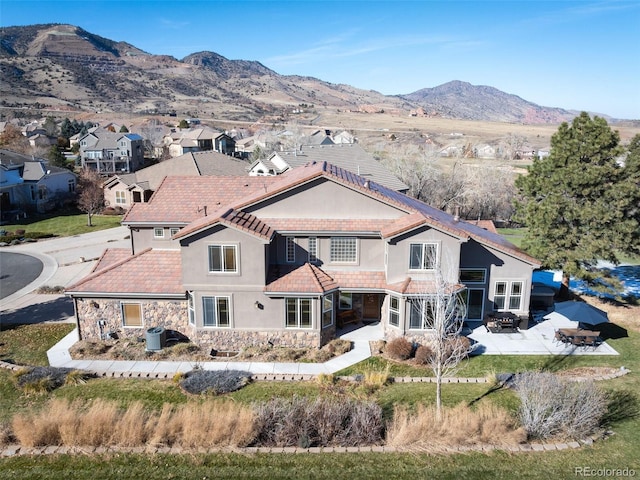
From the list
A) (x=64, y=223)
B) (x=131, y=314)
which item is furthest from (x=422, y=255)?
(x=64, y=223)

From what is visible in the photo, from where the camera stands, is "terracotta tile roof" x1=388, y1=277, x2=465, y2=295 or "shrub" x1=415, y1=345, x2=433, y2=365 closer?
"shrub" x1=415, y1=345, x2=433, y2=365

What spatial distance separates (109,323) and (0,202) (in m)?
39.2

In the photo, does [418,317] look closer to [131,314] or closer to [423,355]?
[423,355]

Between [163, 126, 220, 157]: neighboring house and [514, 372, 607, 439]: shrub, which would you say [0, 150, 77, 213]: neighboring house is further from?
[514, 372, 607, 439]: shrub

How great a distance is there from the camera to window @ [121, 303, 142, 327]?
74.8ft

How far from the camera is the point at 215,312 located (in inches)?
870

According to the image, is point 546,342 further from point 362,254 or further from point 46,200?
point 46,200

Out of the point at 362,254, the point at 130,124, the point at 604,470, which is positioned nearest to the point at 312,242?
the point at 362,254

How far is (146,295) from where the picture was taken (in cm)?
2239

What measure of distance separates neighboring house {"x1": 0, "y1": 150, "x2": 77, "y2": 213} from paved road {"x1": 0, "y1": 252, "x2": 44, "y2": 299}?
52.9 feet

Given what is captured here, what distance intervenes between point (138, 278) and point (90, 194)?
3550 centimetres

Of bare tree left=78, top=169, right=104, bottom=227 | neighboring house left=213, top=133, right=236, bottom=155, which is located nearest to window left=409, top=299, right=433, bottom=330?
bare tree left=78, top=169, right=104, bottom=227

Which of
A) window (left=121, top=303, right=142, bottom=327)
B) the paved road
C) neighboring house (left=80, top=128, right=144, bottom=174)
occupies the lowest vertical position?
the paved road

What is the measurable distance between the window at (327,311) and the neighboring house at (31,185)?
45868mm
